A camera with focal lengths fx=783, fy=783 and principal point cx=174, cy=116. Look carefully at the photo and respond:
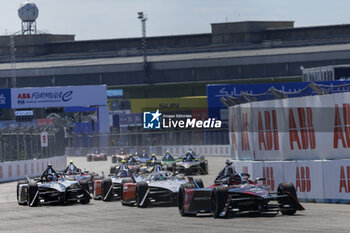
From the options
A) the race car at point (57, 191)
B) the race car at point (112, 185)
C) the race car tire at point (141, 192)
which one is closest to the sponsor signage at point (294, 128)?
the race car at point (112, 185)

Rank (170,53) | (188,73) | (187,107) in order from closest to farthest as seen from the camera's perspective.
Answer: (187,107)
(188,73)
(170,53)

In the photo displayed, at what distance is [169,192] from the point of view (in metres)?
22.1

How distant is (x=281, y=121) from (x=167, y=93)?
234 feet

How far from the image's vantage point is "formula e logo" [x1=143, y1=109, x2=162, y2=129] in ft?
257

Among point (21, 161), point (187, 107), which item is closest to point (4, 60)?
point (187, 107)

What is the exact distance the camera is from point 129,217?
62.0 feet

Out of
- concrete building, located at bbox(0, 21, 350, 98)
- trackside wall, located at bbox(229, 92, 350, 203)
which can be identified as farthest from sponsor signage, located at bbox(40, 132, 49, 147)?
concrete building, located at bbox(0, 21, 350, 98)

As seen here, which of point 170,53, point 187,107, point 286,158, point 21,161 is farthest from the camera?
point 170,53

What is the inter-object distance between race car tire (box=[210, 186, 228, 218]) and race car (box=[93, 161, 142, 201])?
7247mm

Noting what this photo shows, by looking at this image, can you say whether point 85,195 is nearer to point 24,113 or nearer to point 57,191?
point 57,191

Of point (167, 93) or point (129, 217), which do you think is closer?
point (129, 217)

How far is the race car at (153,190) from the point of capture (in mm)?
22000

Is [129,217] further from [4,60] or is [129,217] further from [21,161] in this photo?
[4,60]

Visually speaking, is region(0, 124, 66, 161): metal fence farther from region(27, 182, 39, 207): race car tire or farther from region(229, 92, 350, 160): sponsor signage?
region(229, 92, 350, 160): sponsor signage
